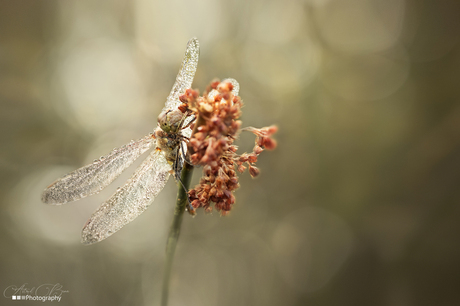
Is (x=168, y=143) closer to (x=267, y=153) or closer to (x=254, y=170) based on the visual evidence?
(x=254, y=170)

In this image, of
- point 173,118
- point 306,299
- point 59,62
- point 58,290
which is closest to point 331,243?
point 306,299

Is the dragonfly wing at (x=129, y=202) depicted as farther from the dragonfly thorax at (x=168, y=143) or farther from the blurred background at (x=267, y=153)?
the blurred background at (x=267, y=153)

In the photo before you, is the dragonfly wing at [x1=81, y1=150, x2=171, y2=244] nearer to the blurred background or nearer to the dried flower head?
the dried flower head

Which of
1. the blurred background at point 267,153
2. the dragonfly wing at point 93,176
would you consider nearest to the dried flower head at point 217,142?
the dragonfly wing at point 93,176

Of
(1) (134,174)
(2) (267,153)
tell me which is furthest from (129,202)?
(2) (267,153)

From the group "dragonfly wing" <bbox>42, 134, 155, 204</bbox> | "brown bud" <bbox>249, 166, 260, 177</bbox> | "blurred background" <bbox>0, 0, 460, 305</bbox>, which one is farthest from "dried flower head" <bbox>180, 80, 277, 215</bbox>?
"blurred background" <bbox>0, 0, 460, 305</bbox>

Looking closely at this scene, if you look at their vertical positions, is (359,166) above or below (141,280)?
above

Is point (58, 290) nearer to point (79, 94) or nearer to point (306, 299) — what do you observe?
point (79, 94)
